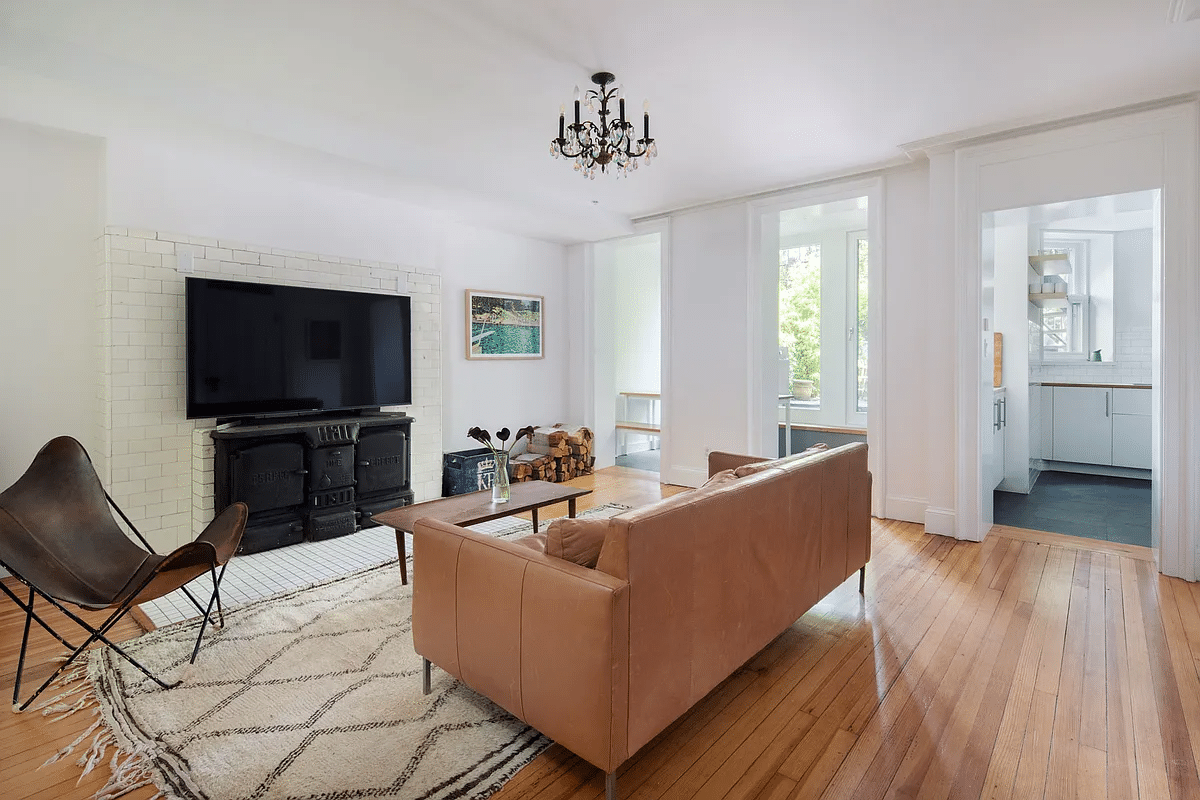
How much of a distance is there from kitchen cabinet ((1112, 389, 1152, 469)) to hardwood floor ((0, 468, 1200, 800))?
3.22m

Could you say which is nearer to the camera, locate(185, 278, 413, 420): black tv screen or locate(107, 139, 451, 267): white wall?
locate(107, 139, 451, 267): white wall

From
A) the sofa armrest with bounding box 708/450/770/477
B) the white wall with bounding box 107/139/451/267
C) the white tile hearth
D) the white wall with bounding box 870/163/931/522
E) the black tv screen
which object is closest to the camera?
the white tile hearth

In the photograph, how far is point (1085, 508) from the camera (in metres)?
4.80

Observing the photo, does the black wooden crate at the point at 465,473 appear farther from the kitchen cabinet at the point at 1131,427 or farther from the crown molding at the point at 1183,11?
the kitchen cabinet at the point at 1131,427

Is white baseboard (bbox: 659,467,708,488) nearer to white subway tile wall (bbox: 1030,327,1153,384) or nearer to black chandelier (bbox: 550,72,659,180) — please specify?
black chandelier (bbox: 550,72,659,180)

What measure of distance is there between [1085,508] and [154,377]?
669 cm

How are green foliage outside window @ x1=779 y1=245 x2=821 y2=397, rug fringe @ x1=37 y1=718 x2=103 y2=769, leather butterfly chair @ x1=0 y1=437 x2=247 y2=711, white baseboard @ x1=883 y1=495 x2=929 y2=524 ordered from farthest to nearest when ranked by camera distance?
green foliage outside window @ x1=779 y1=245 x2=821 y2=397, white baseboard @ x1=883 y1=495 x2=929 y2=524, leather butterfly chair @ x1=0 y1=437 x2=247 y2=711, rug fringe @ x1=37 y1=718 x2=103 y2=769

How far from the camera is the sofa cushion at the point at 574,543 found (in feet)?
5.93

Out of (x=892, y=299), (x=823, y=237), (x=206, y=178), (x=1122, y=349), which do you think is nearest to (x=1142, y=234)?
(x=1122, y=349)

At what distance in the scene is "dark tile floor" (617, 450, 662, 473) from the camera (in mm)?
6875

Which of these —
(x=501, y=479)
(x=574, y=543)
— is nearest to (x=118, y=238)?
(x=501, y=479)

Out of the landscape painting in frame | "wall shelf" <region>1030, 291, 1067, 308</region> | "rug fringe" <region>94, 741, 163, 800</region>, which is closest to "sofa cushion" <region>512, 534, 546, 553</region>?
"rug fringe" <region>94, 741, 163, 800</region>

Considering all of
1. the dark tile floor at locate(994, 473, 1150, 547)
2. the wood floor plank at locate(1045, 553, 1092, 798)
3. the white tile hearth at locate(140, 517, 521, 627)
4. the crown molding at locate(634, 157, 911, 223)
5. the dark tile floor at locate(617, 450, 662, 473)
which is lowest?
the wood floor plank at locate(1045, 553, 1092, 798)

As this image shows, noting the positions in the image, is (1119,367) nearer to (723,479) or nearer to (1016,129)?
(1016,129)
